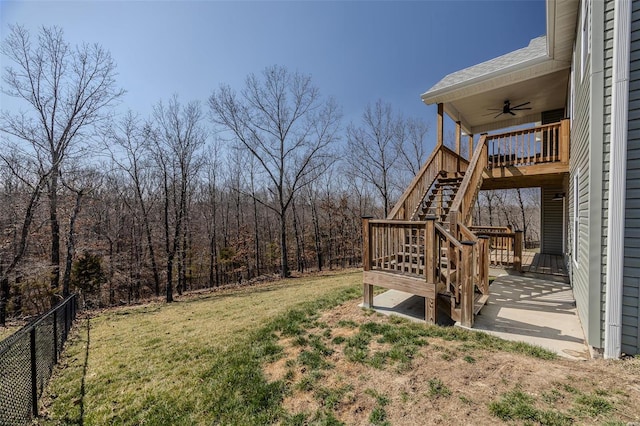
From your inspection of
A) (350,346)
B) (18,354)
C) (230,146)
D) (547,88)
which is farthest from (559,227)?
(230,146)

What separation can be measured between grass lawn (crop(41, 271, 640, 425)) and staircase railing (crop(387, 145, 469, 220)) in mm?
2529

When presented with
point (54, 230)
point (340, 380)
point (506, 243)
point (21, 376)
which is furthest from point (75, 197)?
point (506, 243)

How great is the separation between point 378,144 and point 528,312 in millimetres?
16029

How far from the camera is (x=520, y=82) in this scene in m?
6.66

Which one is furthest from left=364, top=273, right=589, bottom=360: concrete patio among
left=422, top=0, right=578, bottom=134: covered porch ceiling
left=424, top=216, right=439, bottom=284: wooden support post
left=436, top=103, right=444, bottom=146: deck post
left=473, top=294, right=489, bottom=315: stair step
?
left=422, top=0, right=578, bottom=134: covered porch ceiling

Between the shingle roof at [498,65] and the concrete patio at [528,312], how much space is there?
213 inches

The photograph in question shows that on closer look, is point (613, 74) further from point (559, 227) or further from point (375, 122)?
point (375, 122)

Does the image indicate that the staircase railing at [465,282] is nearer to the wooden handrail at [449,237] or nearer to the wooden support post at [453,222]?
the wooden handrail at [449,237]

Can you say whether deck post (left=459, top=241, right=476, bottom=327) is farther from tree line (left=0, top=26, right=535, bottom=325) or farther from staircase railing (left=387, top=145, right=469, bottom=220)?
tree line (left=0, top=26, right=535, bottom=325)

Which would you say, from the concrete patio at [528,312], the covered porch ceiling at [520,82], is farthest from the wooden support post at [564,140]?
the concrete patio at [528,312]

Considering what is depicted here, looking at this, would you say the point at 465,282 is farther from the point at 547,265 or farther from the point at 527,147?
the point at 547,265

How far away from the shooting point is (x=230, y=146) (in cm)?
1728

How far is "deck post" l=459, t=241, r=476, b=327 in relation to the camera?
157 inches

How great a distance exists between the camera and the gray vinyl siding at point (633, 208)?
108 inches
